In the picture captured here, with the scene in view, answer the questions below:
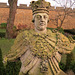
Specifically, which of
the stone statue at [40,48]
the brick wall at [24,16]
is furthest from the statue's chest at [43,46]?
the brick wall at [24,16]

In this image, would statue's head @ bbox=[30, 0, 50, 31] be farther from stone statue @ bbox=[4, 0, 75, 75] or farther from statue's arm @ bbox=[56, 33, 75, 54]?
statue's arm @ bbox=[56, 33, 75, 54]

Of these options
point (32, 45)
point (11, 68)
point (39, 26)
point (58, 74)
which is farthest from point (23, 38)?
point (11, 68)

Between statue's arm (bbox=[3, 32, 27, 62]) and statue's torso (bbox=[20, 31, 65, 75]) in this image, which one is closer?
statue's torso (bbox=[20, 31, 65, 75])

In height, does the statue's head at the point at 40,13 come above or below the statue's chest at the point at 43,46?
above

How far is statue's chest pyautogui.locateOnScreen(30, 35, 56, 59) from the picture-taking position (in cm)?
191

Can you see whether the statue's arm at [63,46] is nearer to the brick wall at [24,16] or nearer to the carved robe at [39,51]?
the carved robe at [39,51]

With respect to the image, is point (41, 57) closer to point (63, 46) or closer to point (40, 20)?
point (63, 46)

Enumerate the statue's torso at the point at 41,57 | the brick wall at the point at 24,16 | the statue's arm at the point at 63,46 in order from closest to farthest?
the statue's torso at the point at 41,57 < the statue's arm at the point at 63,46 < the brick wall at the point at 24,16

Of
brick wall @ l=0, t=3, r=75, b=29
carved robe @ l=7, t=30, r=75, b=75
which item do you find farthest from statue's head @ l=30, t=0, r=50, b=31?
brick wall @ l=0, t=3, r=75, b=29

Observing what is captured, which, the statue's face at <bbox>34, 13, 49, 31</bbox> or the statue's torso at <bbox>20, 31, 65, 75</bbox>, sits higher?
the statue's face at <bbox>34, 13, 49, 31</bbox>

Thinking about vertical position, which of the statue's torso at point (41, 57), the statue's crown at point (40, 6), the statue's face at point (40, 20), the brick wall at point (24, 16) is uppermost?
the brick wall at point (24, 16)

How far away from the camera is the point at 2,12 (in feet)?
62.8

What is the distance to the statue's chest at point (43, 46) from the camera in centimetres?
191

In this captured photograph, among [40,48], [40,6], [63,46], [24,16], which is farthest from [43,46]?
[24,16]
